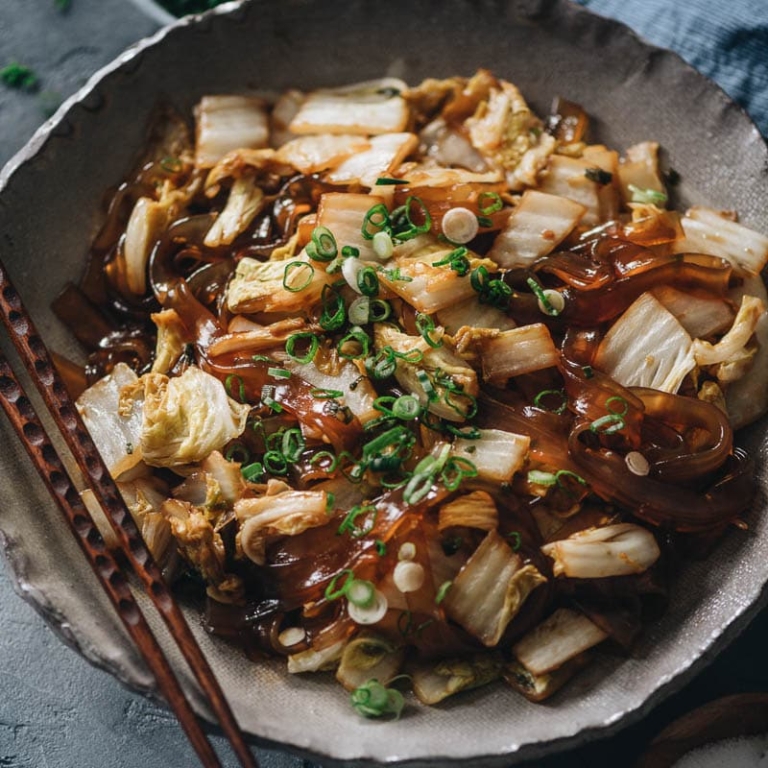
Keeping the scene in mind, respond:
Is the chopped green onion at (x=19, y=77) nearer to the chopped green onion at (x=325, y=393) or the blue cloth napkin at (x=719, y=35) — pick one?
the chopped green onion at (x=325, y=393)

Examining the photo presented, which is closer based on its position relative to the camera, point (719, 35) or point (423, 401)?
point (423, 401)

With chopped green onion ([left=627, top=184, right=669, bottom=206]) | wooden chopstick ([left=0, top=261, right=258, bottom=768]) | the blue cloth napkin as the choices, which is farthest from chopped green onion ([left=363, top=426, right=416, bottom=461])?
the blue cloth napkin

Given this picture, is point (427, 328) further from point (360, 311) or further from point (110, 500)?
point (110, 500)

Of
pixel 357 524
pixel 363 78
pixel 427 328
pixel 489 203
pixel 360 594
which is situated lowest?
pixel 360 594

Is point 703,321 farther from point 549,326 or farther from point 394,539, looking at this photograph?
point 394,539

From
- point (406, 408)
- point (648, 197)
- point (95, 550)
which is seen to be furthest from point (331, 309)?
point (648, 197)

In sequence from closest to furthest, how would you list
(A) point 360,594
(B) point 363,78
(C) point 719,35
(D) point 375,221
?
(A) point 360,594 → (D) point 375,221 → (B) point 363,78 → (C) point 719,35
